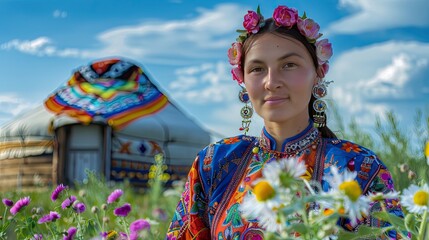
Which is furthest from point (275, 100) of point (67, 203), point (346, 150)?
point (67, 203)

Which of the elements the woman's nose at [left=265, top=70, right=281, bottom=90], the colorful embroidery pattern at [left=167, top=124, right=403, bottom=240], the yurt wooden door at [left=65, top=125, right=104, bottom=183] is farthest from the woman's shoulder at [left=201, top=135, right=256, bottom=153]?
the yurt wooden door at [left=65, top=125, right=104, bottom=183]

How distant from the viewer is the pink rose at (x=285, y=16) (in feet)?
6.40

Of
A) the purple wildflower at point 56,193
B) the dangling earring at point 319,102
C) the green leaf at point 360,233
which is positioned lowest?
the purple wildflower at point 56,193

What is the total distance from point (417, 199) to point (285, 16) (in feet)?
3.69

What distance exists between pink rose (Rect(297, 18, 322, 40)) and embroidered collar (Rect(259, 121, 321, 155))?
Answer: 10.7 inches

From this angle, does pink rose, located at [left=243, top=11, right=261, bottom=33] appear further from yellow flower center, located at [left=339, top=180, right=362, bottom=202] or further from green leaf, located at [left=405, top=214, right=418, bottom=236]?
yellow flower center, located at [left=339, top=180, right=362, bottom=202]

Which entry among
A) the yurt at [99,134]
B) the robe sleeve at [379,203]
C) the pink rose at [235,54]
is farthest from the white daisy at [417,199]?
the yurt at [99,134]

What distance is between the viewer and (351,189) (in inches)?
33.0

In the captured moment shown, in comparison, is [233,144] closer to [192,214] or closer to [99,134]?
[192,214]

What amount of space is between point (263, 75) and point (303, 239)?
976mm

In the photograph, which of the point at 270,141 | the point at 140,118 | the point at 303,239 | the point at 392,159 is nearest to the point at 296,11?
the point at 270,141

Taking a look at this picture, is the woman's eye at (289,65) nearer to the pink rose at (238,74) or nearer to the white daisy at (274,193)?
the pink rose at (238,74)

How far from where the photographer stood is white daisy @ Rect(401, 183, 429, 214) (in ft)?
3.04

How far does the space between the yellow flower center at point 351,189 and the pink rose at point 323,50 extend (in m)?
1.20
